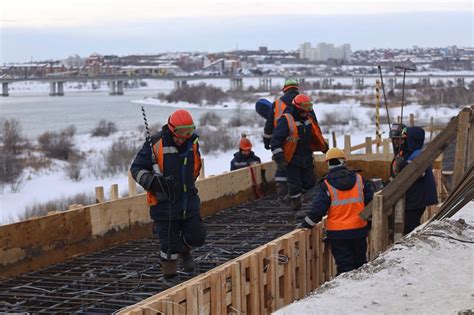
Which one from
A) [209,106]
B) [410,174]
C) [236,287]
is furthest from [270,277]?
[209,106]

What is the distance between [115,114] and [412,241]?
7814 cm

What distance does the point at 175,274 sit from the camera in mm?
7605

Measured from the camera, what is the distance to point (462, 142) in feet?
30.1

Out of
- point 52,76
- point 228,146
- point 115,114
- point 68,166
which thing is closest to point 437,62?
point 115,114

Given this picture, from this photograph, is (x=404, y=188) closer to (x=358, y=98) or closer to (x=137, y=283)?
(x=137, y=283)

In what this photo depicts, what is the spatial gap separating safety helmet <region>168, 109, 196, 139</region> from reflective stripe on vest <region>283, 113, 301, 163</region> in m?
2.97

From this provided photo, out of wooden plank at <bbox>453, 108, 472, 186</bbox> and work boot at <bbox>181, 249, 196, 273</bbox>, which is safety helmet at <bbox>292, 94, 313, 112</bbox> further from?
work boot at <bbox>181, 249, 196, 273</bbox>

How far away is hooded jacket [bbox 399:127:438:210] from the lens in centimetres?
878

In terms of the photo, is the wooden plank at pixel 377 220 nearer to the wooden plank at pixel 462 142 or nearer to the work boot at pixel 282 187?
the wooden plank at pixel 462 142

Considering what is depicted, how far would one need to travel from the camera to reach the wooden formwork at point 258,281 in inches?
228

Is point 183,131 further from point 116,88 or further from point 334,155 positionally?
point 116,88

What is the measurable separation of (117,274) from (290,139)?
9.38 feet

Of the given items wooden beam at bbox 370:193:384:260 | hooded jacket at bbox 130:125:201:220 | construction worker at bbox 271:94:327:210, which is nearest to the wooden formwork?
wooden beam at bbox 370:193:384:260

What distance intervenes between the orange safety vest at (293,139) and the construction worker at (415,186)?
53.1 inches
